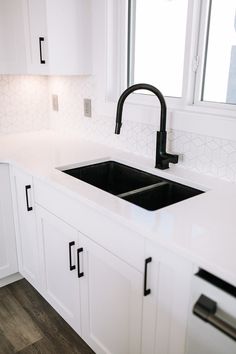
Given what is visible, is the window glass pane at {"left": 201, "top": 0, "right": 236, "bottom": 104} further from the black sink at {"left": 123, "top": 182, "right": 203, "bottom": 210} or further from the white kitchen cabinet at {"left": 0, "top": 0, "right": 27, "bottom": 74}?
the white kitchen cabinet at {"left": 0, "top": 0, "right": 27, "bottom": 74}

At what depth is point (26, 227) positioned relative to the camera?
1.91 m

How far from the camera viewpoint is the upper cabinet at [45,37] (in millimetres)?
1898

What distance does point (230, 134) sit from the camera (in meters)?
1.48

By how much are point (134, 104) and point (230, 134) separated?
25.1 inches

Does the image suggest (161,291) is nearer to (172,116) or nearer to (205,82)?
(172,116)

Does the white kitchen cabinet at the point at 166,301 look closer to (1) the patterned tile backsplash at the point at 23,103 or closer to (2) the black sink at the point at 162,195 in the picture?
(2) the black sink at the point at 162,195

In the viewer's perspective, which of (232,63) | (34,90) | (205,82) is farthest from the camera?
(34,90)

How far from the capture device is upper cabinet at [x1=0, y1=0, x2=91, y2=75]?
1.90 m

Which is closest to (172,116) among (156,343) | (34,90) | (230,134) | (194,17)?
(230,134)

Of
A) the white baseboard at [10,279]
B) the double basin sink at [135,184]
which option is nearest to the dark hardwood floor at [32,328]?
the white baseboard at [10,279]

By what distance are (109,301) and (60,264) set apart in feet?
1.28

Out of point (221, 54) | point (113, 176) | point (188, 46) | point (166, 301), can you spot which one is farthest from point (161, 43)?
point (166, 301)

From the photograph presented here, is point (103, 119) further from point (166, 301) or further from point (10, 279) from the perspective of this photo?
point (166, 301)

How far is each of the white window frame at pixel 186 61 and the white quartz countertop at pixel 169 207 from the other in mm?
325
